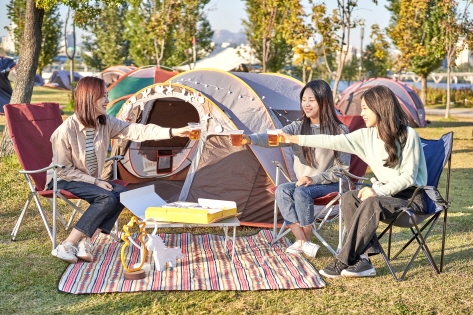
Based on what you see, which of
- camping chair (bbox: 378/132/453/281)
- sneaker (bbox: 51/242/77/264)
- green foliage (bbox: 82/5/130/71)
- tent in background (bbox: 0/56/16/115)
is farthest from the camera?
green foliage (bbox: 82/5/130/71)

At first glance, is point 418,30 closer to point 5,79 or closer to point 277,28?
point 277,28

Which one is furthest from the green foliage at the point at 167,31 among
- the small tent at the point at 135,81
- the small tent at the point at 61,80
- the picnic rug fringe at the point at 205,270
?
the picnic rug fringe at the point at 205,270

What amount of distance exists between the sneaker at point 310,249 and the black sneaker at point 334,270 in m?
0.36

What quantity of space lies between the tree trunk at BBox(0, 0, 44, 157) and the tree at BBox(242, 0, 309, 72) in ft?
22.2

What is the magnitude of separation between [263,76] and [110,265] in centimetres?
299

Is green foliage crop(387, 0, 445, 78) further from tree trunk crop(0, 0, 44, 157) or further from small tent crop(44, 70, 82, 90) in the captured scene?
small tent crop(44, 70, 82, 90)

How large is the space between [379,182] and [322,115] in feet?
2.74

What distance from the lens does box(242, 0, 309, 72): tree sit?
1421cm

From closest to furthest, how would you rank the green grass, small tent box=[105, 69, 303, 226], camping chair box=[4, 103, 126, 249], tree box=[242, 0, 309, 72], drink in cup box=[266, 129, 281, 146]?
the green grass → drink in cup box=[266, 129, 281, 146] → camping chair box=[4, 103, 126, 249] → small tent box=[105, 69, 303, 226] → tree box=[242, 0, 309, 72]

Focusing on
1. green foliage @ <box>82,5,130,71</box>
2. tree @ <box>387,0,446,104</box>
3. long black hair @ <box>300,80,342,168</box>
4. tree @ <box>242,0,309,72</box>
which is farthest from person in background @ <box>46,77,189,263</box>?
green foliage @ <box>82,5,130,71</box>

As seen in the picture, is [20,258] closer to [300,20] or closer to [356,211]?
[356,211]

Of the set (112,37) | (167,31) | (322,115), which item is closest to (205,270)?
(322,115)

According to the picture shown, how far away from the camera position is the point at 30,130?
16.6ft

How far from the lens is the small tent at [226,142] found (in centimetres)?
559
